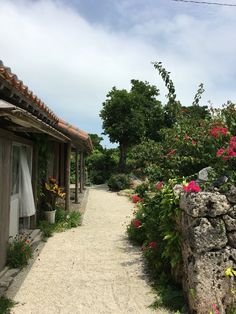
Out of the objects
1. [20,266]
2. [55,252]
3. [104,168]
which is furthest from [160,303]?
[104,168]

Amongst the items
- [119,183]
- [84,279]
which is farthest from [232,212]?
[119,183]

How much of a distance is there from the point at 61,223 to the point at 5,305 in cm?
498

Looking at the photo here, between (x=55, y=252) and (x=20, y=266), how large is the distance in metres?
1.26

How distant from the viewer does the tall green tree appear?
22156 mm

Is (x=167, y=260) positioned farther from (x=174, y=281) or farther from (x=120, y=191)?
(x=120, y=191)

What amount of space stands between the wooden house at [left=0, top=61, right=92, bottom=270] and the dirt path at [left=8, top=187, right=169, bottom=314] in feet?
2.37

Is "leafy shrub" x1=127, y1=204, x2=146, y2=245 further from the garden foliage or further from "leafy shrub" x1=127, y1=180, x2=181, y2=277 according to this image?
"leafy shrub" x1=127, y1=180, x2=181, y2=277

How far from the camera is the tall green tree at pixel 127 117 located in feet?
72.7

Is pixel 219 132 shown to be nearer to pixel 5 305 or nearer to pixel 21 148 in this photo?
pixel 5 305

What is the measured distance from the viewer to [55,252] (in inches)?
Answer: 256

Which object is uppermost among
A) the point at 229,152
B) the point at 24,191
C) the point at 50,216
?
the point at 229,152

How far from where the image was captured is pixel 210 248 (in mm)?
3711

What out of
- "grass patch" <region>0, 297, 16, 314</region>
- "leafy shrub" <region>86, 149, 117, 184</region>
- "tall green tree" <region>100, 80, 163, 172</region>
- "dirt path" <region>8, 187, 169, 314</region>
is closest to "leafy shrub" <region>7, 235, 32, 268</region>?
"dirt path" <region>8, 187, 169, 314</region>

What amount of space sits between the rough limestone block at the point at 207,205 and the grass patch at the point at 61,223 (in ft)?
15.9
